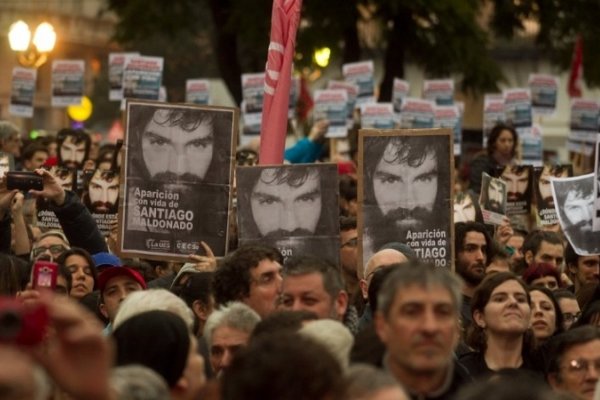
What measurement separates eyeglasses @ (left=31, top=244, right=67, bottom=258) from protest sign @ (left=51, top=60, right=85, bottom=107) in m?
11.1

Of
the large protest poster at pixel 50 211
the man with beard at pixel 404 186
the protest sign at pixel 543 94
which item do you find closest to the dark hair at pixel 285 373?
the man with beard at pixel 404 186

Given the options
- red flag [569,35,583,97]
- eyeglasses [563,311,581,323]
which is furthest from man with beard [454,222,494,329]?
red flag [569,35,583,97]

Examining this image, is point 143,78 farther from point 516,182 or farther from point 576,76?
point 576,76

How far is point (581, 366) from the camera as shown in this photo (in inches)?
356

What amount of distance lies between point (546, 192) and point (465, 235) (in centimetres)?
266

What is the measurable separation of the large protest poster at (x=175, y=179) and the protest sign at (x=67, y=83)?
11593 millimetres

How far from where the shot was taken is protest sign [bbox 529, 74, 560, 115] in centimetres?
2419

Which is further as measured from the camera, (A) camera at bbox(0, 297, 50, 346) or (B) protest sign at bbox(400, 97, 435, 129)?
(B) protest sign at bbox(400, 97, 435, 129)

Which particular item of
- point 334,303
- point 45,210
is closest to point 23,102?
point 45,210

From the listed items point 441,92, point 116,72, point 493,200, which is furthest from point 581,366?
point 441,92

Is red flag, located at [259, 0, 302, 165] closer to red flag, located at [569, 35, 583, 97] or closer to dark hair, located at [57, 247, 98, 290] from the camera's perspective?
dark hair, located at [57, 247, 98, 290]

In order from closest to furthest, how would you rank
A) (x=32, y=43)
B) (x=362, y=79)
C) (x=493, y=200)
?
(x=493, y=200)
(x=362, y=79)
(x=32, y=43)

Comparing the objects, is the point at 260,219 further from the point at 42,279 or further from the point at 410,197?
the point at 42,279

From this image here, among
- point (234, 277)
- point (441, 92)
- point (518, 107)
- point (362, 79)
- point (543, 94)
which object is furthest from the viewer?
point (441, 92)
